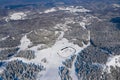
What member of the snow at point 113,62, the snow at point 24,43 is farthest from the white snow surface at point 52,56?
the snow at point 113,62

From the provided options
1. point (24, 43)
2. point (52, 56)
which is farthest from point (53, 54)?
point (24, 43)

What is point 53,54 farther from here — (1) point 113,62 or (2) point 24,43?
(1) point 113,62

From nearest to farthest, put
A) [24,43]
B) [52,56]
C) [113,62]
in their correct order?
[113,62]
[52,56]
[24,43]

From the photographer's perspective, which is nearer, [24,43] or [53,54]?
[53,54]

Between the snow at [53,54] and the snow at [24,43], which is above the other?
the snow at [53,54]

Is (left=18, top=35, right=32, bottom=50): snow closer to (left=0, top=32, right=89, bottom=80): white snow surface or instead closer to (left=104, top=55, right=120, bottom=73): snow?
(left=0, top=32, right=89, bottom=80): white snow surface

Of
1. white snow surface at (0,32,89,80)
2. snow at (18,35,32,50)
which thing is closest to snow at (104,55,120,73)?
white snow surface at (0,32,89,80)

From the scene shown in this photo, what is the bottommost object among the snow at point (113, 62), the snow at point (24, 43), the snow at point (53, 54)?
the snow at point (24, 43)

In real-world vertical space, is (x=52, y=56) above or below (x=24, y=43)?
above

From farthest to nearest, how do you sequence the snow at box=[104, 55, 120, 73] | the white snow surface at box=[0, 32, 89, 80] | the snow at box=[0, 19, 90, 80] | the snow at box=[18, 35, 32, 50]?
1. the snow at box=[18, 35, 32, 50]
2. the snow at box=[104, 55, 120, 73]
3. the snow at box=[0, 19, 90, 80]
4. the white snow surface at box=[0, 32, 89, 80]

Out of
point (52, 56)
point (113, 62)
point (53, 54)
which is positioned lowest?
point (53, 54)

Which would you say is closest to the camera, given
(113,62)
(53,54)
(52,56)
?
(113,62)

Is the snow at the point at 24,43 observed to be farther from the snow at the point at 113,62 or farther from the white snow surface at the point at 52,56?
the snow at the point at 113,62
